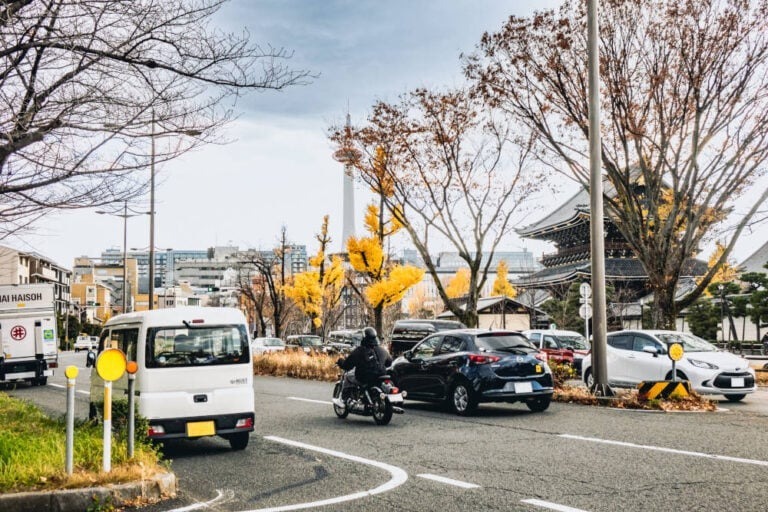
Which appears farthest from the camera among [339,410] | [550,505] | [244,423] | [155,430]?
[339,410]

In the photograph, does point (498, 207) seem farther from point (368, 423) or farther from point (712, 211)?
point (368, 423)

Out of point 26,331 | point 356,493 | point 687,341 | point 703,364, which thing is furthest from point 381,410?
point 26,331

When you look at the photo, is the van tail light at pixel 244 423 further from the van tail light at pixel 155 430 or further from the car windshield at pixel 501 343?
the car windshield at pixel 501 343

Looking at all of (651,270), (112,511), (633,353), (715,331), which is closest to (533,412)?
(633,353)

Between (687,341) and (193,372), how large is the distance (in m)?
11.8

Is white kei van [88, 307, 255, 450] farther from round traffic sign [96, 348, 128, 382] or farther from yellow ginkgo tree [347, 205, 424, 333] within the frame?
yellow ginkgo tree [347, 205, 424, 333]

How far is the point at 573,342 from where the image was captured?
26.0 m

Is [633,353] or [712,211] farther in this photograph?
[712,211]

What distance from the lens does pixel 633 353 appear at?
55.3ft

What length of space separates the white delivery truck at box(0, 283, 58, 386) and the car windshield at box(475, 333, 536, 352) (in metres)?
16.9

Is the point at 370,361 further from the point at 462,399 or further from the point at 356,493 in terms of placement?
the point at 356,493

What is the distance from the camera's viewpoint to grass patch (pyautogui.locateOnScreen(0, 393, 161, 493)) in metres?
6.44

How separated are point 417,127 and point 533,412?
39.4ft

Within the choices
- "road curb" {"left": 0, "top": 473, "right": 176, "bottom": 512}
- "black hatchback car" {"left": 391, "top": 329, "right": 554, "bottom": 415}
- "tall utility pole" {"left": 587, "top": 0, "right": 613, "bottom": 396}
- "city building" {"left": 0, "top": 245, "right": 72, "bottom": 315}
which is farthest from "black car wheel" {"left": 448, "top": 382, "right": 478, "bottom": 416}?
"city building" {"left": 0, "top": 245, "right": 72, "bottom": 315}
